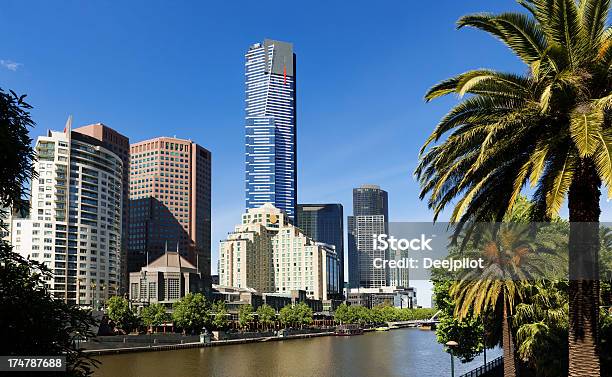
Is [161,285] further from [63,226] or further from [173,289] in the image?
[63,226]

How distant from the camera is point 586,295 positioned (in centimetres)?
1606

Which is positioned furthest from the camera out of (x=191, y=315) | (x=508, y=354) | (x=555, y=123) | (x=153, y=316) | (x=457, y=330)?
(x=153, y=316)

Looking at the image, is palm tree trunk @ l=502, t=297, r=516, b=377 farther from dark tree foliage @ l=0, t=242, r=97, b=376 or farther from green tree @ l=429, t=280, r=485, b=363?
dark tree foliage @ l=0, t=242, r=97, b=376

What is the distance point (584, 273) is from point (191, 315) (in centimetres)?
13525

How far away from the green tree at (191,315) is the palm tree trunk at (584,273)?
441 ft

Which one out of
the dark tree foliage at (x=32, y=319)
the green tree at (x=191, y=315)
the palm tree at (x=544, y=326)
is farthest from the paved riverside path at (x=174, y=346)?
the dark tree foliage at (x=32, y=319)

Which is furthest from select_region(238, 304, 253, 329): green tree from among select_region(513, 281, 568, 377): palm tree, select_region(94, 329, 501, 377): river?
select_region(513, 281, 568, 377): palm tree

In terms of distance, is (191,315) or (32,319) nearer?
(32,319)

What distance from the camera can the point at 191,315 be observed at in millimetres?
144000

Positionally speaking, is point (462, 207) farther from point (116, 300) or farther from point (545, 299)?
point (116, 300)

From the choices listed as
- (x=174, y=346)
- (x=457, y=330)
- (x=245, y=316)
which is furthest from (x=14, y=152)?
(x=245, y=316)

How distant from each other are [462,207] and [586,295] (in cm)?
390

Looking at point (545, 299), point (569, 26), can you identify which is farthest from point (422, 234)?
point (545, 299)

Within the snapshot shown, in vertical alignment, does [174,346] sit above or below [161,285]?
below
